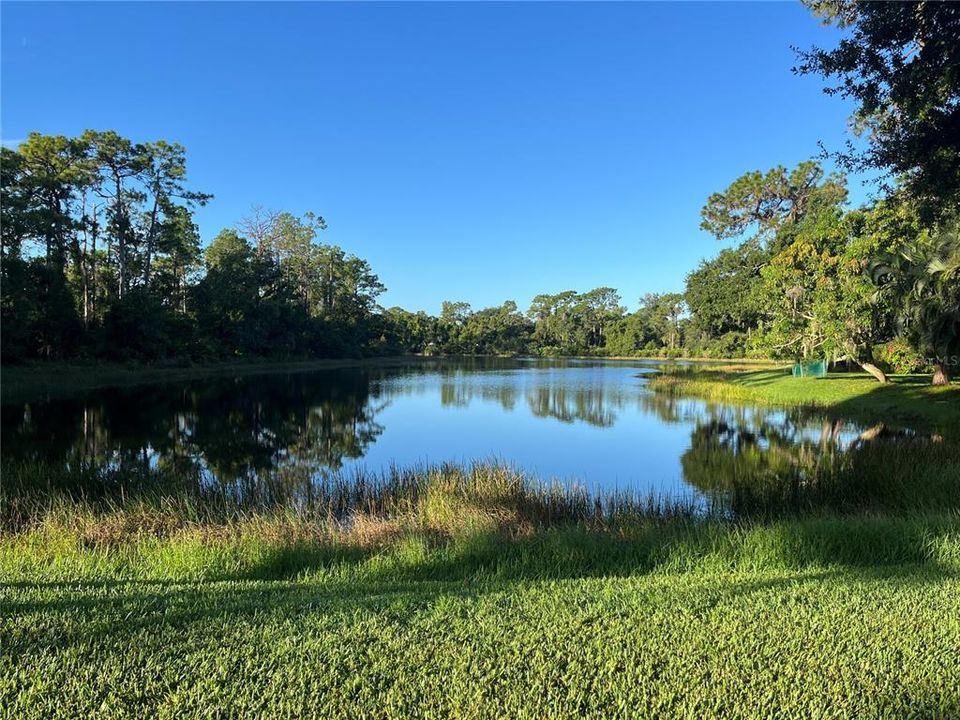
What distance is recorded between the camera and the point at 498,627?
3760mm

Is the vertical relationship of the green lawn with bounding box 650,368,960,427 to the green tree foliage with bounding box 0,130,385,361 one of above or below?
below

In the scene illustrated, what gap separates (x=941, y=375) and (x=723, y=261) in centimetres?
3095

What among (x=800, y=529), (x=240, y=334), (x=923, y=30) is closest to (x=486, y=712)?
(x=800, y=529)

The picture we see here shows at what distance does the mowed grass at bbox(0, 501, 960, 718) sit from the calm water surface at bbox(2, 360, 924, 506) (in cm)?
549

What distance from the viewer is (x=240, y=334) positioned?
56125mm

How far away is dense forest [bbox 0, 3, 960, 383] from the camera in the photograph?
11.0 metres

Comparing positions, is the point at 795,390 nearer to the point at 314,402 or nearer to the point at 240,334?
the point at 314,402

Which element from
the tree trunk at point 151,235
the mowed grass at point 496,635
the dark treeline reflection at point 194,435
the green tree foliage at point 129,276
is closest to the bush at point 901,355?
the dark treeline reflection at point 194,435

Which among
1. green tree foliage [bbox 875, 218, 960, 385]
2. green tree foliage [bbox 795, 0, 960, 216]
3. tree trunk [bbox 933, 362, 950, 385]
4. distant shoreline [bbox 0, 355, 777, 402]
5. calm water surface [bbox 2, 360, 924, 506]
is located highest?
green tree foliage [bbox 795, 0, 960, 216]

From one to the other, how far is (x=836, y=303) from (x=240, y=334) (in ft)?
161

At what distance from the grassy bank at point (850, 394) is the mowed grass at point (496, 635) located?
15849 millimetres

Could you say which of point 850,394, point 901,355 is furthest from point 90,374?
point 901,355

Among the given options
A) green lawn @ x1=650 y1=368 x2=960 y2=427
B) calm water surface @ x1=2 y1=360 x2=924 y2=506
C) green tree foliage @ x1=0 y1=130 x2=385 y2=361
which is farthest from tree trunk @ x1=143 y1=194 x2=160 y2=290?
green lawn @ x1=650 y1=368 x2=960 y2=427

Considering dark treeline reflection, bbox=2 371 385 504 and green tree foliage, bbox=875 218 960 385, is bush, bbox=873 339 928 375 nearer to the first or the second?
green tree foliage, bbox=875 218 960 385
